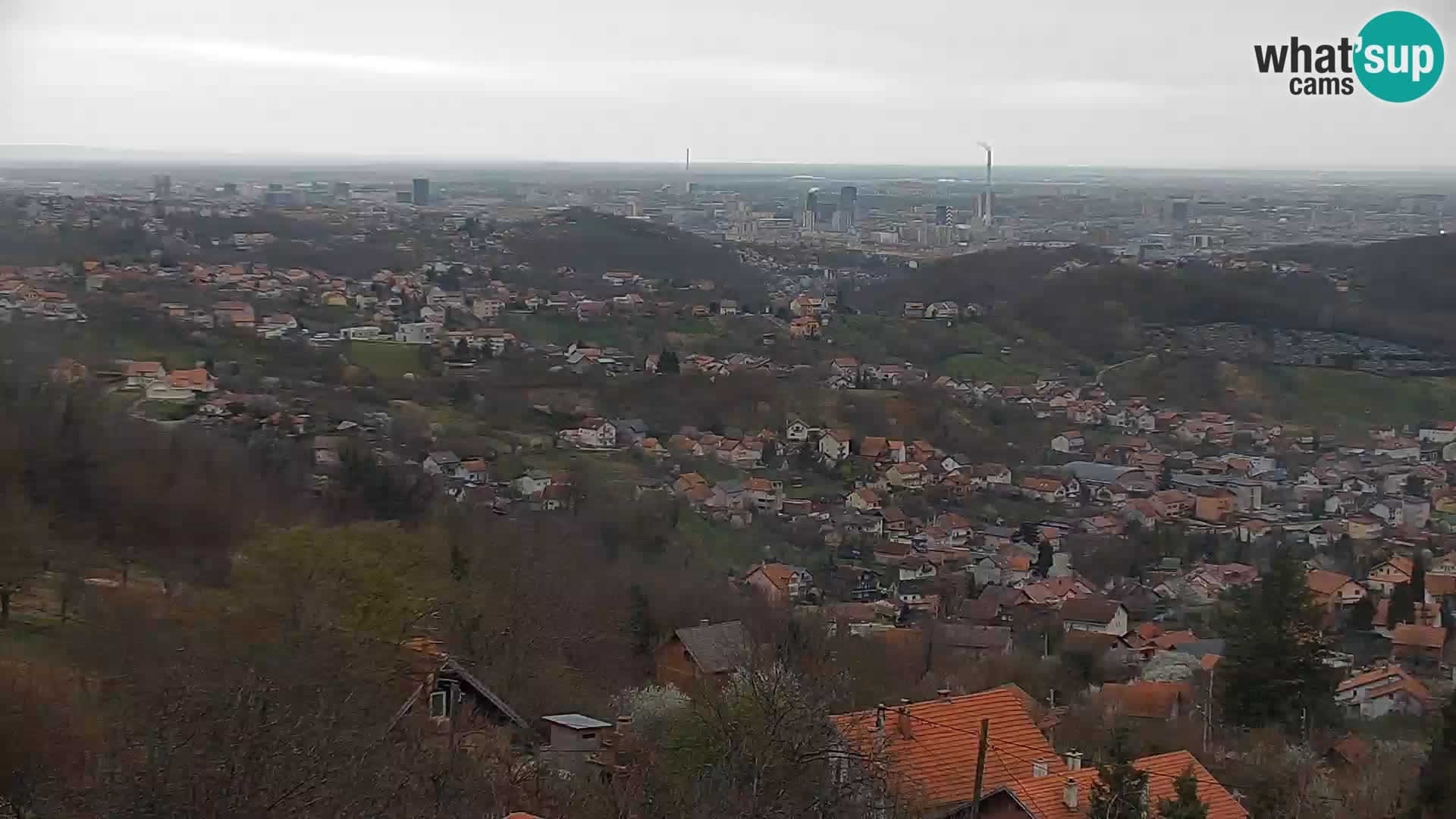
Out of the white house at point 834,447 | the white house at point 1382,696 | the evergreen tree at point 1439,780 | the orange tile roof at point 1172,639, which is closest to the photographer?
the evergreen tree at point 1439,780

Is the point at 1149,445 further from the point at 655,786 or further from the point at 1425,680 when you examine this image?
the point at 655,786

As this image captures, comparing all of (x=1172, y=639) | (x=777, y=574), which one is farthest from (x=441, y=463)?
(x=1172, y=639)

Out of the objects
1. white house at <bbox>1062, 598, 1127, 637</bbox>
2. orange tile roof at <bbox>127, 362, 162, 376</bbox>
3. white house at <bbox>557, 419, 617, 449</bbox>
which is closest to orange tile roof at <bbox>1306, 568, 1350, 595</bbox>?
white house at <bbox>1062, 598, 1127, 637</bbox>

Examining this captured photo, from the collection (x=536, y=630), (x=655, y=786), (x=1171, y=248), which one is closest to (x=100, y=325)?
(x=536, y=630)

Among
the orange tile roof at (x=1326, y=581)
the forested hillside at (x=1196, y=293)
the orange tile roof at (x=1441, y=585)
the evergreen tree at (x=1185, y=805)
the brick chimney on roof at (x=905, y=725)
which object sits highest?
the forested hillside at (x=1196, y=293)

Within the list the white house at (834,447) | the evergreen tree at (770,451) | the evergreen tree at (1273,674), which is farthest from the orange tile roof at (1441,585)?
the evergreen tree at (770,451)

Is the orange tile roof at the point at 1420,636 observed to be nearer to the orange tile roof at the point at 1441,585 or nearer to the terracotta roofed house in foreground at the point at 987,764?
the orange tile roof at the point at 1441,585
